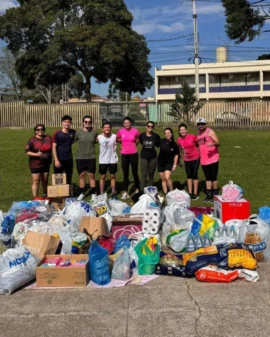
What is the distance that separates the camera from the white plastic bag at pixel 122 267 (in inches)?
199

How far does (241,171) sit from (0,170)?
6997 millimetres

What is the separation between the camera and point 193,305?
14.1 ft

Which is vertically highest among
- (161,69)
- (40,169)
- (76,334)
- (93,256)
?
(161,69)

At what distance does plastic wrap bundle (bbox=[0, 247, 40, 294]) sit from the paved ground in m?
0.12

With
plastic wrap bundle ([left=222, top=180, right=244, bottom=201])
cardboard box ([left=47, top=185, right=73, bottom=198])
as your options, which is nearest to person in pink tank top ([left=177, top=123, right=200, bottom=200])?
plastic wrap bundle ([left=222, top=180, right=244, bottom=201])

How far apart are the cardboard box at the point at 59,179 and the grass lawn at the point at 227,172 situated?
1205mm

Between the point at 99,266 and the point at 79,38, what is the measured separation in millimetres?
29123

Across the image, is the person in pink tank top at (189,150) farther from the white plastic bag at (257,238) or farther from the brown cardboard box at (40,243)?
the brown cardboard box at (40,243)

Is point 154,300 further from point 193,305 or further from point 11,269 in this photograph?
point 11,269

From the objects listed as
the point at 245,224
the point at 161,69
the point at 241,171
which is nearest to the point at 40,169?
the point at 245,224

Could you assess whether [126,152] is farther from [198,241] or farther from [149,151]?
[198,241]

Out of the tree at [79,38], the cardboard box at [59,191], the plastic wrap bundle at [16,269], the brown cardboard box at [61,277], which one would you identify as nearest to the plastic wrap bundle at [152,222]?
the brown cardboard box at [61,277]

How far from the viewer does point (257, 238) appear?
5.65m

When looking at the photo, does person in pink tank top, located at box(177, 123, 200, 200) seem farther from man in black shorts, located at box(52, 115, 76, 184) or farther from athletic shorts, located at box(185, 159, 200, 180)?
man in black shorts, located at box(52, 115, 76, 184)
